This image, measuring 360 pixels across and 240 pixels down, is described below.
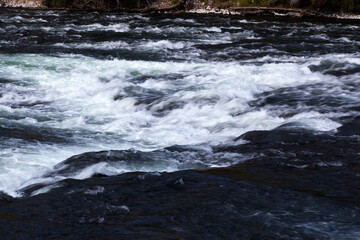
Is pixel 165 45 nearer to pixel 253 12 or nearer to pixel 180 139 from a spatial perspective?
pixel 180 139

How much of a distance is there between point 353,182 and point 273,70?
6.29 metres

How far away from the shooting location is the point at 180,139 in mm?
7480

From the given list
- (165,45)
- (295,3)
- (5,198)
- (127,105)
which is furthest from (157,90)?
(295,3)

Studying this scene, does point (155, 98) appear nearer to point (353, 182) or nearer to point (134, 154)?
point (134, 154)

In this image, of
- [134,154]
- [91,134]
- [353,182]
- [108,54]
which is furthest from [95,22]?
[353,182]

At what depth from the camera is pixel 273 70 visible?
36.7 feet

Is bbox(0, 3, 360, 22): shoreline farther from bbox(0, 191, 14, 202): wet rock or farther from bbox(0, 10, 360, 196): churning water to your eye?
bbox(0, 191, 14, 202): wet rock

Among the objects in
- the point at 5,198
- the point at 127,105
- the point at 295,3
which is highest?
the point at 295,3

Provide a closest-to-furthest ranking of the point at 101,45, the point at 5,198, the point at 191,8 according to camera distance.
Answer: the point at 5,198, the point at 101,45, the point at 191,8

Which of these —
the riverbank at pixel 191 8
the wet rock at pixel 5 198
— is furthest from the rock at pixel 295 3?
the wet rock at pixel 5 198

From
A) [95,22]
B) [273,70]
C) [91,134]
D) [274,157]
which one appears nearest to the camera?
[274,157]

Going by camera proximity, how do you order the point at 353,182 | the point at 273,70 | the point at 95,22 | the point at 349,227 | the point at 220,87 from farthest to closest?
the point at 95,22
the point at 273,70
the point at 220,87
the point at 353,182
the point at 349,227

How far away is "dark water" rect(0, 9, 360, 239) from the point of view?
4.34 meters

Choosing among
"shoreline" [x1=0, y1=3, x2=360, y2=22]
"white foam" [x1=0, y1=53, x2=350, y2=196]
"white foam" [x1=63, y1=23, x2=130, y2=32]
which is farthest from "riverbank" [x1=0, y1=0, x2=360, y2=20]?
"white foam" [x1=0, y1=53, x2=350, y2=196]
